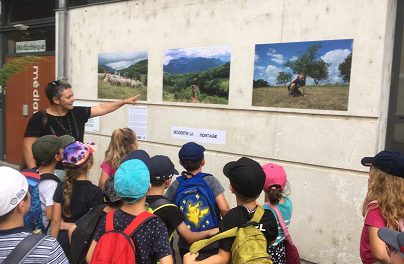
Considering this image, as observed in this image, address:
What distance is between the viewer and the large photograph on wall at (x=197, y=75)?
16.6ft

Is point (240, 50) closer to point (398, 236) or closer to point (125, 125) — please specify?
point (125, 125)

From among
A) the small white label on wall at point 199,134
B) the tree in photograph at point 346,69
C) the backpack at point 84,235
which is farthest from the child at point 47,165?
the tree in photograph at point 346,69

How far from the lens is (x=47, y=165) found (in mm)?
2855

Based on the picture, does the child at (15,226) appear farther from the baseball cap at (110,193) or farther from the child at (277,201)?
the child at (277,201)

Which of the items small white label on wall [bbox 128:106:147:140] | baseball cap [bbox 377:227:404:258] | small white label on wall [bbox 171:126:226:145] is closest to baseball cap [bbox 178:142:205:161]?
baseball cap [bbox 377:227:404:258]

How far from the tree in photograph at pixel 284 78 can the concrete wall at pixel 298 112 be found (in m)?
0.33

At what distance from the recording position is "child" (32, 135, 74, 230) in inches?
105

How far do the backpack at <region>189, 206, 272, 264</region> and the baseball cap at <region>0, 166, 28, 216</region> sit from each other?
93 centimetres

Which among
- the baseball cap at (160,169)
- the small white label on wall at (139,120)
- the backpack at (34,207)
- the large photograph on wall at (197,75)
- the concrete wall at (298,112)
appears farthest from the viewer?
the small white label on wall at (139,120)

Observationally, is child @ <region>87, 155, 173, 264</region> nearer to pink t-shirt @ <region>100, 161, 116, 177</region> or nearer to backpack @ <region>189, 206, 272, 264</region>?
backpack @ <region>189, 206, 272, 264</region>

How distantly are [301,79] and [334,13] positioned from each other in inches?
30.4

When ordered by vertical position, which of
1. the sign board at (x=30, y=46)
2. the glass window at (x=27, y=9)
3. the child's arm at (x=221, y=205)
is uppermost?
the glass window at (x=27, y=9)

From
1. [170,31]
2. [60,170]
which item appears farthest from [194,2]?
[60,170]

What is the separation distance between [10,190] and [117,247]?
594mm
